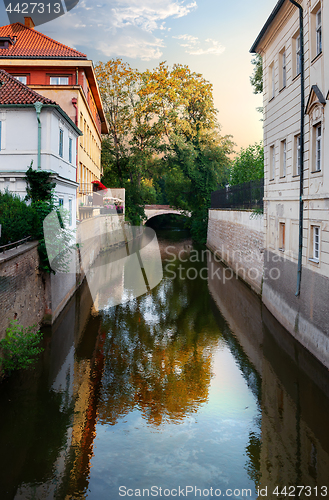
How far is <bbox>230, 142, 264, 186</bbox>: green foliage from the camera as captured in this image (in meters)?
49.7

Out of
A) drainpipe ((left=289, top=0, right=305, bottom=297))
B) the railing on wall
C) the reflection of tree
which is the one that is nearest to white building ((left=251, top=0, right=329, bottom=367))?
drainpipe ((left=289, top=0, right=305, bottom=297))

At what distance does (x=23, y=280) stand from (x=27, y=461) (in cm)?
507

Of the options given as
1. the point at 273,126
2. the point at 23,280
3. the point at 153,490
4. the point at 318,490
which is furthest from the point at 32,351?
the point at 273,126

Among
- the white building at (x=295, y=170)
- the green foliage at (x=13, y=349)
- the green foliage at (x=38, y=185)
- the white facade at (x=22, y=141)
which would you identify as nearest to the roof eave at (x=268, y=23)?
the white building at (x=295, y=170)

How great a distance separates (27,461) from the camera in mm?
7141

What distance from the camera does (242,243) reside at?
2386 cm

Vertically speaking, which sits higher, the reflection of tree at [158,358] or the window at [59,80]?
the window at [59,80]

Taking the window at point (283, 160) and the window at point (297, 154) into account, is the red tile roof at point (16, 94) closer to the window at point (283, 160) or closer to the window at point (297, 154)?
the window at point (283, 160)

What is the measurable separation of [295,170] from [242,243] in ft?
33.9

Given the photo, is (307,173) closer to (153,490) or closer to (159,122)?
(153,490)

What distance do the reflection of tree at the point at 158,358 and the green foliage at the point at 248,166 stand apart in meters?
33.1

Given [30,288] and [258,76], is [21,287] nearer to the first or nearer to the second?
[30,288]

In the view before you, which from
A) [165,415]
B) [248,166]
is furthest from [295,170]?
[248,166]

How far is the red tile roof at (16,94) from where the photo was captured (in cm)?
1566
